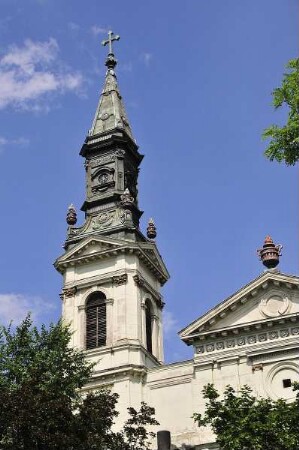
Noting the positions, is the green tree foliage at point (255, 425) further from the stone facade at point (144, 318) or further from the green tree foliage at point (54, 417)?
the stone facade at point (144, 318)

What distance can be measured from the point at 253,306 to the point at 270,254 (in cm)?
296

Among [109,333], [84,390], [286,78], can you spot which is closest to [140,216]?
[109,333]

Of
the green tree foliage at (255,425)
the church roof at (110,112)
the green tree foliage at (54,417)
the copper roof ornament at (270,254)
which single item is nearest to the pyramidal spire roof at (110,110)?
the church roof at (110,112)

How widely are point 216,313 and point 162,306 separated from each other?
8666 millimetres

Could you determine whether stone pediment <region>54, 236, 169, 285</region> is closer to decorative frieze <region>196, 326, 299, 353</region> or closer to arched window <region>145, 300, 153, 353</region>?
arched window <region>145, 300, 153, 353</region>

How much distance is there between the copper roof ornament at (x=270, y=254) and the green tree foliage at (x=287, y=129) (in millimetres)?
20172

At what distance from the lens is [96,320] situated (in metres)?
45.6

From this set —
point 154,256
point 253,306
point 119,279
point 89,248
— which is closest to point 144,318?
point 119,279

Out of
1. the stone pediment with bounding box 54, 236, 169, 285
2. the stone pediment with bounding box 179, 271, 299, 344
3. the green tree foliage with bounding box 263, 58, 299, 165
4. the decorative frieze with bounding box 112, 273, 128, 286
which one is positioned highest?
the stone pediment with bounding box 54, 236, 169, 285

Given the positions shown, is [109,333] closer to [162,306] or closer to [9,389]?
[162,306]

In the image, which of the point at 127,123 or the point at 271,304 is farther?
the point at 127,123

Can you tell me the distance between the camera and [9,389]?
31672 millimetres

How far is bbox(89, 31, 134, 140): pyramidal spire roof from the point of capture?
5472 cm

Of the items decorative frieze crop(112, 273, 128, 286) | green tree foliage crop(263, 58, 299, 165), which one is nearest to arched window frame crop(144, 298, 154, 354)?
decorative frieze crop(112, 273, 128, 286)
